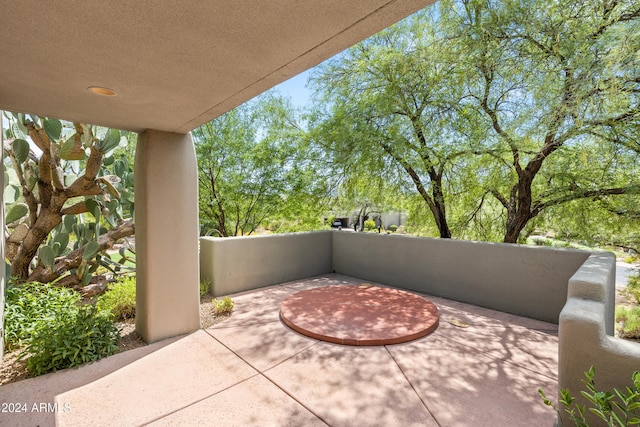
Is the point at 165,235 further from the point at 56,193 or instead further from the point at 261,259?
the point at 56,193

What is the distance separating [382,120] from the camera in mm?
6520

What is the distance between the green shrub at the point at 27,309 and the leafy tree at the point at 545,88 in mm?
7050

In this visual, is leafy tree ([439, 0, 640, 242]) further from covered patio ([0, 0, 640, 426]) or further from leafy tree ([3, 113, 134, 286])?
leafy tree ([3, 113, 134, 286])

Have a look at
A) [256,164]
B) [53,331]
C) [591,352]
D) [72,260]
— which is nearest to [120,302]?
[53,331]

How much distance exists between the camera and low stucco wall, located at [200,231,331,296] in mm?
5246

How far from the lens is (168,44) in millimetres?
1806

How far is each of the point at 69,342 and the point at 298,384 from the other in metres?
2.40

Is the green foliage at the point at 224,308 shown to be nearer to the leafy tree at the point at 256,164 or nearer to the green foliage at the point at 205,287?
the green foliage at the point at 205,287

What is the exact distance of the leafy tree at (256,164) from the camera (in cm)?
804

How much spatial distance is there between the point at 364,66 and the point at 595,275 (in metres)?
5.41

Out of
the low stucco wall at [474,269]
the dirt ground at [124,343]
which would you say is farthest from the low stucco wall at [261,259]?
the low stucco wall at [474,269]

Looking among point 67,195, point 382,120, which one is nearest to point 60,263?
point 67,195

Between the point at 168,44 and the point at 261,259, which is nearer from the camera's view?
the point at 168,44

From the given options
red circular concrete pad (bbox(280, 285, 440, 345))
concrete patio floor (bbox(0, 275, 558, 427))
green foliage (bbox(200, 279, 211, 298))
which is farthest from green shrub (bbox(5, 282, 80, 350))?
red circular concrete pad (bbox(280, 285, 440, 345))
